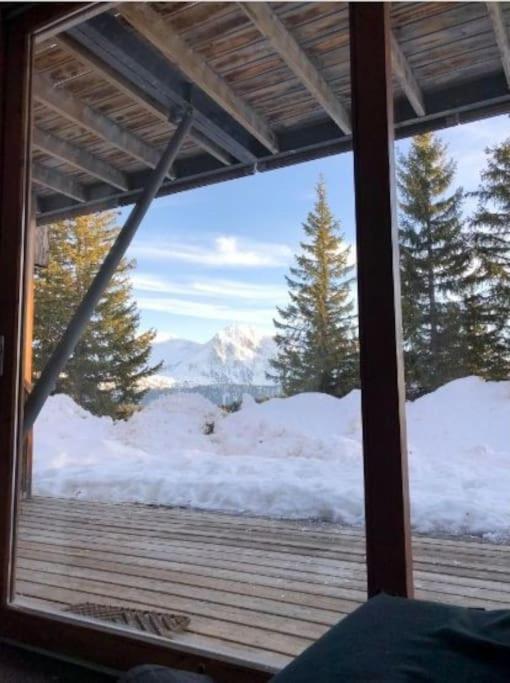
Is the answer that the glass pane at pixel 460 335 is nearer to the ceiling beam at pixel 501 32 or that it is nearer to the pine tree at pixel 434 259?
the pine tree at pixel 434 259

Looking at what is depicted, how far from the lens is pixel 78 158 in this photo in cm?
288

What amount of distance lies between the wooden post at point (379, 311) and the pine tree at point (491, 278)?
3.97ft

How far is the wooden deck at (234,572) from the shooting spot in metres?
1.86

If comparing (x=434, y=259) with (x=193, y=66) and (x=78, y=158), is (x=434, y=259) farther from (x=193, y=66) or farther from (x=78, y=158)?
(x=78, y=158)

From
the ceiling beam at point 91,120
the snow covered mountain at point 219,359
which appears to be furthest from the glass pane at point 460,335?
the ceiling beam at point 91,120

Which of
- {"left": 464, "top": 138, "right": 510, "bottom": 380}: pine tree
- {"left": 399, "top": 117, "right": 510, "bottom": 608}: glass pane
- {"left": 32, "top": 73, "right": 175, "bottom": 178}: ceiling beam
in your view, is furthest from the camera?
{"left": 464, "top": 138, "right": 510, "bottom": 380}: pine tree

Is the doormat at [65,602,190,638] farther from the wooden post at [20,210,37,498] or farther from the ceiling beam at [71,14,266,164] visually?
the ceiling beam at [71,14,266,164]

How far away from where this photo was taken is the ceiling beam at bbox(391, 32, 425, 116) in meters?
1.94

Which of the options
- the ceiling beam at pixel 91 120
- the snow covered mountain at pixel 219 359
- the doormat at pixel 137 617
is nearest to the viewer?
the doormat at pixel 137 617

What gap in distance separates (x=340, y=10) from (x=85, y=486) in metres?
3.54

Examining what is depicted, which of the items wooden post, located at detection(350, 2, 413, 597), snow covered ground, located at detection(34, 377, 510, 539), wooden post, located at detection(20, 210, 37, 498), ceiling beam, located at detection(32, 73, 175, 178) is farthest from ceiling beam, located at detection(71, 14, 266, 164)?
snow covered ground, located at detection(34, 377, 510, 539)

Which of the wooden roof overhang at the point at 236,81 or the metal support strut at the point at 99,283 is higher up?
the wooden roof overhang at the point at 236,81

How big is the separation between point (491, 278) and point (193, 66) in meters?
1.61

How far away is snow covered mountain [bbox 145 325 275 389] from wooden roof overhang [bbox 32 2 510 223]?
0.87 meters
